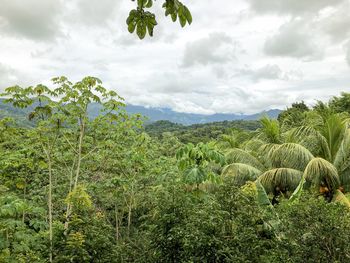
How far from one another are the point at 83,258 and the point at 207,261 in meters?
1.69

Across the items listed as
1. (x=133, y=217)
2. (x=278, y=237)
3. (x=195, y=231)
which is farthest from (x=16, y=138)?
(x=133, y=217)

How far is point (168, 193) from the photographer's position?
17.9 feet

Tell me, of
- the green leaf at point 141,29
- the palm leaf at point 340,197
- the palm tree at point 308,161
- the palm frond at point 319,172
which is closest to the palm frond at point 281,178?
the palm tree at point 308,161

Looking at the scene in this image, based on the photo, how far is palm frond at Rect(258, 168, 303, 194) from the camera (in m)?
9.89

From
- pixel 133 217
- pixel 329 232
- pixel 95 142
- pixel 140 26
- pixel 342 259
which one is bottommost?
pixel 133 217

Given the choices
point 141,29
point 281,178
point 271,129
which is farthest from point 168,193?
point 271,129

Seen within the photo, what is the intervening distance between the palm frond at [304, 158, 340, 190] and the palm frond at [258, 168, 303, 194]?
1.46 feet

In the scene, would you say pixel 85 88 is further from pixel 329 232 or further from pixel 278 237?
pixel 329 232

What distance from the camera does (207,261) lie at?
437 cm

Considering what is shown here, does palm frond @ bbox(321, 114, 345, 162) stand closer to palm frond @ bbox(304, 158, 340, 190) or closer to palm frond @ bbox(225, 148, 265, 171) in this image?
palm frond @ bbox(304, 158, 340, 190)

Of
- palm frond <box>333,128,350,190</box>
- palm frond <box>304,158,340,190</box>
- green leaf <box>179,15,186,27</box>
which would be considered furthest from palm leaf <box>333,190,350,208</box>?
green leaf <box>179,15,186,27</box>

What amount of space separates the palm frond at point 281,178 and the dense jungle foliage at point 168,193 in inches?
1.3

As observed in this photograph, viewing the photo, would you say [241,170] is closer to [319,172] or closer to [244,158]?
[244,158]

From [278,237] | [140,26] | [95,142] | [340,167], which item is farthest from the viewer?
[340,167]
